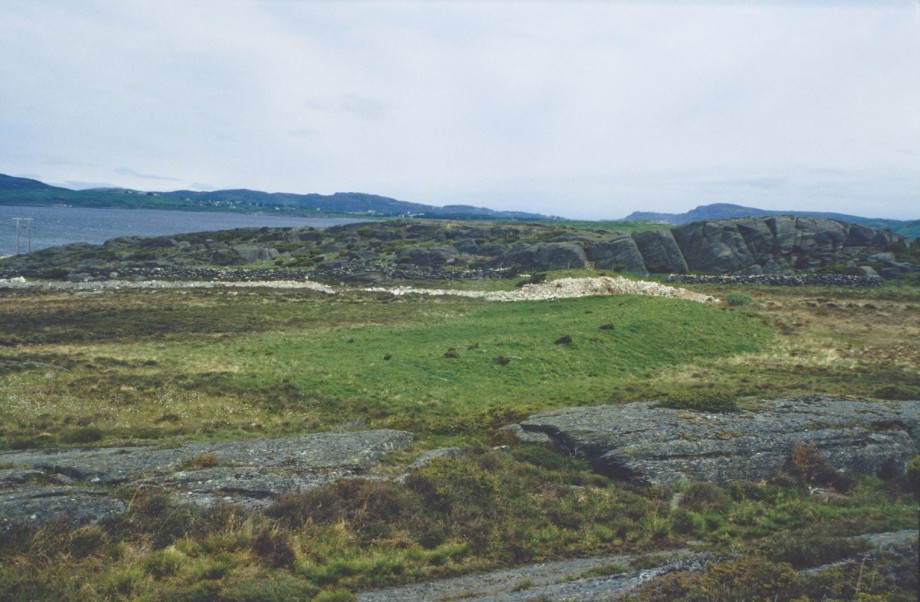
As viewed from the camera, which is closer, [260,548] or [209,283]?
[260,548]

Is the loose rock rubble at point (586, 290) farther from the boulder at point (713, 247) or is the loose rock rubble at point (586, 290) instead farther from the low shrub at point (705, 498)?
the low shrub at point (705, 498)

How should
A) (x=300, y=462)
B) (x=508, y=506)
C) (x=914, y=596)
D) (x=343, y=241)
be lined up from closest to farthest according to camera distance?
1. (x=914, y=596)
2. (x=508, y=506)
3. (x=300, y=462)
4. (x=343, y=241)

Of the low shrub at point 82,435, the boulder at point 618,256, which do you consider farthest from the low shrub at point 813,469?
the boulder at point 618,256

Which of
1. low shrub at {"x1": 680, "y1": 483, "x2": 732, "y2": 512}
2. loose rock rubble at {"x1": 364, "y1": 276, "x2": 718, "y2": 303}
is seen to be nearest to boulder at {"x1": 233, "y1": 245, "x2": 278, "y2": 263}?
loose rock rubble at {"x1": 364, "y1": 276, "x2": 718, "y2": 303}

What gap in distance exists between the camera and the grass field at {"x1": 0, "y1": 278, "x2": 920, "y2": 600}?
1238 cm

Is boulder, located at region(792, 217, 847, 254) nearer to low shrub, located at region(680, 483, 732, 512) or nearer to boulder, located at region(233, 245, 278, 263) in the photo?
low shrub, located at region(680, 483, 732, 512)

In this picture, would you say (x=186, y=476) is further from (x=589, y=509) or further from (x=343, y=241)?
(x=343, y=241)

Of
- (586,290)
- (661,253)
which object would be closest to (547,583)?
(586,290)

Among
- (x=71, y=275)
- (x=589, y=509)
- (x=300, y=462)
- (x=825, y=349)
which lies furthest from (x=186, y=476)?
(x=71, y=275)

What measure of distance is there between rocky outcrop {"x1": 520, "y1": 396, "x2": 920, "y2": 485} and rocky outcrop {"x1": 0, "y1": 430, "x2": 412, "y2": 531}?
7246mm

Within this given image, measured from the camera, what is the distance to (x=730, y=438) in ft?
63.8

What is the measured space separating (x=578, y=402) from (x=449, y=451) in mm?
10456

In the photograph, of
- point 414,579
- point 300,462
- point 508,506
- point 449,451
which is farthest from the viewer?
point 449,451

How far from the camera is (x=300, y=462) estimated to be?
17688 mm
